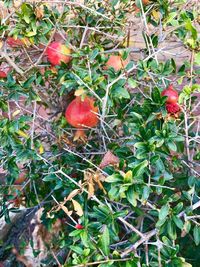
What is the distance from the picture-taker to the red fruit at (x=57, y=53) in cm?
191

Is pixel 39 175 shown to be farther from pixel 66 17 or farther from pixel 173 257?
pixel 173 257

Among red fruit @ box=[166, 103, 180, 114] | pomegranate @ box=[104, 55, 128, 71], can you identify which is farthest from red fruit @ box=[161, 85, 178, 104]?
pomegranate @ box=[104, 55, 128, 71]

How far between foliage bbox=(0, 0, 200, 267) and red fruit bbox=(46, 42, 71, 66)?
3cm

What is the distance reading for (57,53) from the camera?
76.1 inches

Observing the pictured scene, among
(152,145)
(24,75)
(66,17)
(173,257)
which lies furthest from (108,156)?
(66,17)

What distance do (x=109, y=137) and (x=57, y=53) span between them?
398mm

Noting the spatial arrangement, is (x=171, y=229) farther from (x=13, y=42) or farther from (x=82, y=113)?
(x=13, y=42)

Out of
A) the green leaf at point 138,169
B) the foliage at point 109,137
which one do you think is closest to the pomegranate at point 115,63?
the foliage at point 109,137

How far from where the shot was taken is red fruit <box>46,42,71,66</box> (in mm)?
1915

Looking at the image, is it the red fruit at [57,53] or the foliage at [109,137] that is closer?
the foliage at [109,137]

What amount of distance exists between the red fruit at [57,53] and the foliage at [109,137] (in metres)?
0.03

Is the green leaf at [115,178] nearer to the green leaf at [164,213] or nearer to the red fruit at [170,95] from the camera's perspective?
the green leaf at [164,213]

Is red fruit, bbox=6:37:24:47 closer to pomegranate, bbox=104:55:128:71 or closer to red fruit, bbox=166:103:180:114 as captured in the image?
pomegranate, bbox=104:55:128:71

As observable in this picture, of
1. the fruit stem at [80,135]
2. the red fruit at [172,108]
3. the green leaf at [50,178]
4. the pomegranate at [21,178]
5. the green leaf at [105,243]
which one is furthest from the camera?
the pomegranate at [21,178]
